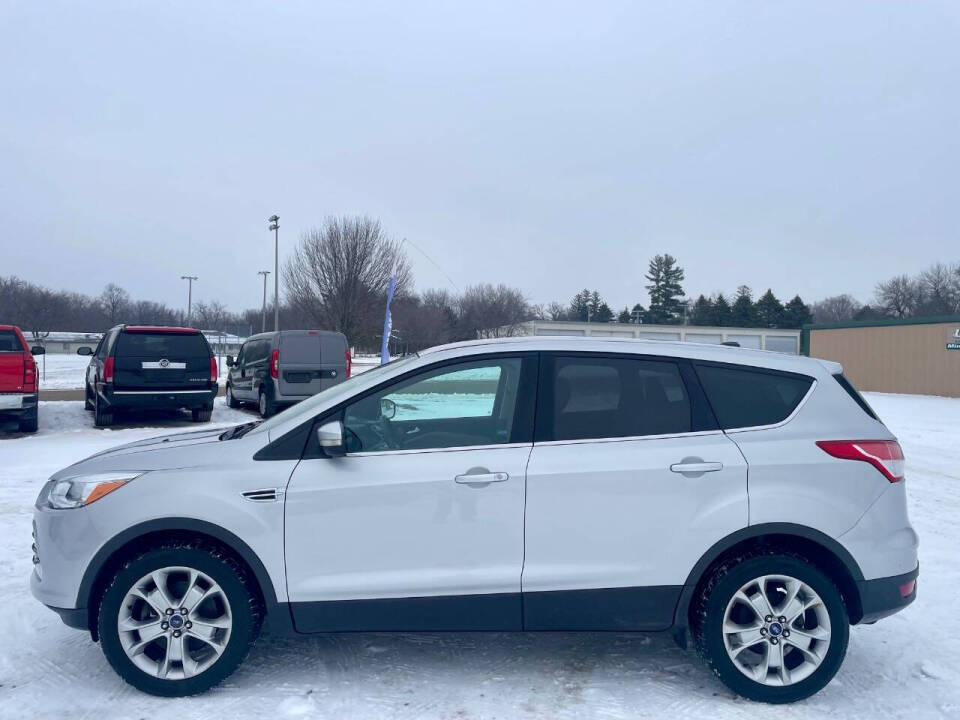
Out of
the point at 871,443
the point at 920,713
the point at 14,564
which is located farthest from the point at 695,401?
the point at 14,564

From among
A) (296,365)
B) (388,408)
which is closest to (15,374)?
(296,365)

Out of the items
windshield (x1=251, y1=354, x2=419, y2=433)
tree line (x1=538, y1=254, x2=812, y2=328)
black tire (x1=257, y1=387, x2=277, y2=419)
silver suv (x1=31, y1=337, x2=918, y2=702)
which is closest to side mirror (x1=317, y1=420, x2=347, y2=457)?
silver suv (x1=31, y1=337, x2=918, y2=702)

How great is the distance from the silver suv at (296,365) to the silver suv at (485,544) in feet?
38.5

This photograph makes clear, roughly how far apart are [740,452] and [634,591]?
33.6 inches

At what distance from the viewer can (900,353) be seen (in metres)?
29.9

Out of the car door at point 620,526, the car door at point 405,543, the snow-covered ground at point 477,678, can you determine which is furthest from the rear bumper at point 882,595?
the car door at point 405,543

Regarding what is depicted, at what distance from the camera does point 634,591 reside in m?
→ 3.72

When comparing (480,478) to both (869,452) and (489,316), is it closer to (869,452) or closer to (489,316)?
(869,452)

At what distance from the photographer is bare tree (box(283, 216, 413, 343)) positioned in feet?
109

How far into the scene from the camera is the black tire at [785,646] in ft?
12.1

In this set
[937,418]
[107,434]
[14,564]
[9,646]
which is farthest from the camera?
[937,418]

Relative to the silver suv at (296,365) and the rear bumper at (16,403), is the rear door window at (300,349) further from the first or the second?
the rear bumper at (16,403)

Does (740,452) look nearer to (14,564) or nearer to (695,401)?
(695,401)

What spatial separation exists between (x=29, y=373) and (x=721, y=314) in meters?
72.6
